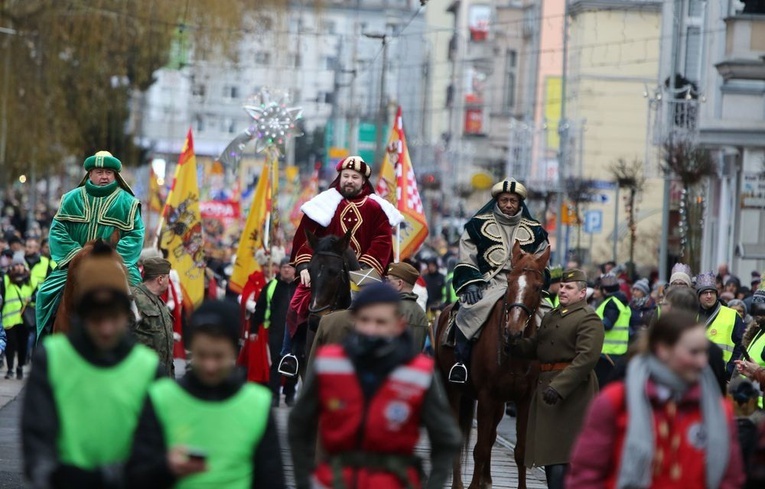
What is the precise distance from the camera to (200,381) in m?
6.79

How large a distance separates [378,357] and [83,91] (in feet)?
113

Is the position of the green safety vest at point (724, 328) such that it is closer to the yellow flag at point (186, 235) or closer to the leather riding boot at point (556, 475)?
the leather riding boot at point (556, 475)

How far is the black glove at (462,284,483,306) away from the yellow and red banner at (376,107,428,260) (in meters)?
7.03

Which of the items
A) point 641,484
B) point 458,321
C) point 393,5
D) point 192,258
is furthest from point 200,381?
point 393,5

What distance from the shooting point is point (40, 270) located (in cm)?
2422

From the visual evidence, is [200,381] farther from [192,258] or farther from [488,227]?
[192,258]

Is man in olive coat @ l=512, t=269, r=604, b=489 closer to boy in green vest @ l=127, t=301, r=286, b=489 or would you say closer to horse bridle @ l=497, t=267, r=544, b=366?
horse bridle @ l=497, t=267, r=544, b=366

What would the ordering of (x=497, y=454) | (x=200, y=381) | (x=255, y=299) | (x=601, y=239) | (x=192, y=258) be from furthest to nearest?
(x=601, y=239) → (x=192, y=258) → (x=255, y=299) → (x=497, y=454) → (x=200, y=381)

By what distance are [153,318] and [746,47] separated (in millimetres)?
16408

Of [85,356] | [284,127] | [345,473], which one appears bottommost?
[345,473]

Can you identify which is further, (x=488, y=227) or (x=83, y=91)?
(x=83, y=91)

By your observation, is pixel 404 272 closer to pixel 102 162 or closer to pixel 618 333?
pixel 102 162

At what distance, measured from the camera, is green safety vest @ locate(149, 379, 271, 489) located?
6.72 meters

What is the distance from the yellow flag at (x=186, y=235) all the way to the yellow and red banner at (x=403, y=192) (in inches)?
118
